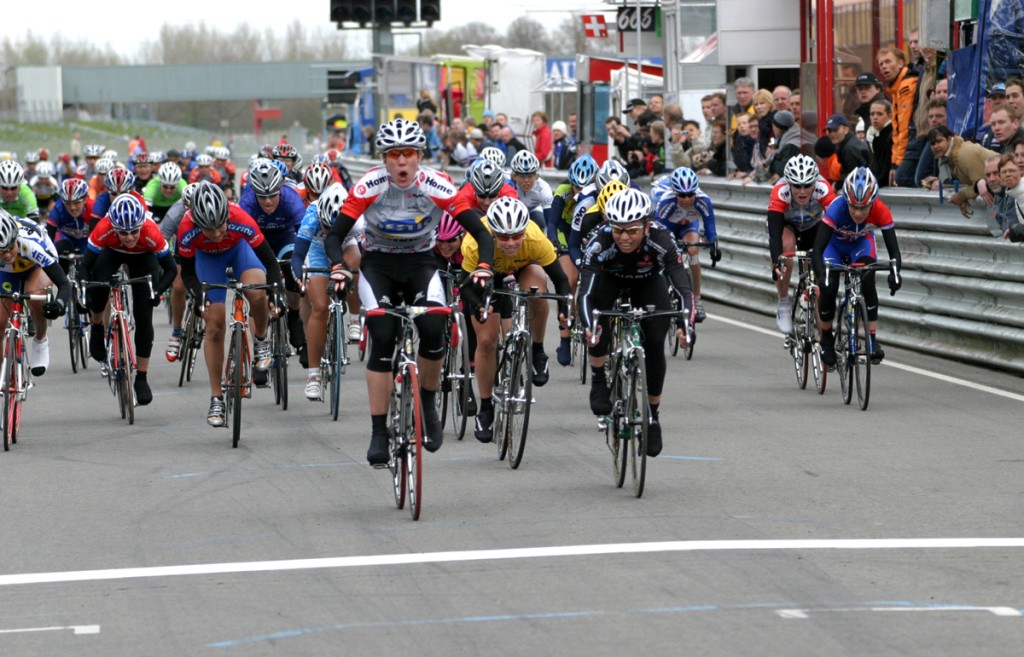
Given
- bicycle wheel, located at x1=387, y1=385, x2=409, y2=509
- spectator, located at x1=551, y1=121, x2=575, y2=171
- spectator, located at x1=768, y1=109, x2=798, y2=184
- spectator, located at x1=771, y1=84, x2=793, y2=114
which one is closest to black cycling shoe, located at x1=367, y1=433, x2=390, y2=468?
bicycle wheel, located at x1=387, y1=385, x2=409, y2=509

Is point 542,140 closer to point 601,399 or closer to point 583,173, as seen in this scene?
point 583,173

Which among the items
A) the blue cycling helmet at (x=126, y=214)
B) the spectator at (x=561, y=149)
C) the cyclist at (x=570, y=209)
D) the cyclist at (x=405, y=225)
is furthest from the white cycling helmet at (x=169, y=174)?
the spectator at (x=561, y=149)

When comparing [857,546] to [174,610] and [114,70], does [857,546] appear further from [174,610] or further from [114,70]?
[114,70]

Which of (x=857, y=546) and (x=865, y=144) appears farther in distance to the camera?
(x=865, y=144)

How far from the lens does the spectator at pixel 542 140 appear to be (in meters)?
33.9

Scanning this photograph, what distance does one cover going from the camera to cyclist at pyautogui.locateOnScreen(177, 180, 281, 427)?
1258 centimetres

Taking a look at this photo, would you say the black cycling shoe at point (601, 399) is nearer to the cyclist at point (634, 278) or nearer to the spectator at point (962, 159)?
the cyclist at point (634, 278)

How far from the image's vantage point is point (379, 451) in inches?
371

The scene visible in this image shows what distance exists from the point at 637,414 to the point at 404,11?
36071 mm

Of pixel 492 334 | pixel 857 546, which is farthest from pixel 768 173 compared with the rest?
pixel 857 546

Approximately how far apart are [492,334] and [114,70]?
12288cm

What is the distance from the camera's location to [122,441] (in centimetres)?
1262

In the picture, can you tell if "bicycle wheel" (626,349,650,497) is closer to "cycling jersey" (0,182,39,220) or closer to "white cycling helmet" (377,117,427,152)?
"white cycling helmet" (377,117,427,152)

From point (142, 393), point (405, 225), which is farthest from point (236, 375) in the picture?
point (405, 225)
